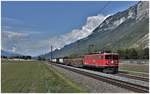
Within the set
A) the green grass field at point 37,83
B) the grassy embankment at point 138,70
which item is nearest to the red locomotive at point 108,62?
the grassy embankment at point 138,70

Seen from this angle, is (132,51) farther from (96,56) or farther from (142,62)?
(96,56)

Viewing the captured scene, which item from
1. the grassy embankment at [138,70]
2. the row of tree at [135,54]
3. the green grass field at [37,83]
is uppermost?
the row of tree at [135,54]

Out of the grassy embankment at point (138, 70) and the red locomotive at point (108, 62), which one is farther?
the red locomotive at point (108, 62)

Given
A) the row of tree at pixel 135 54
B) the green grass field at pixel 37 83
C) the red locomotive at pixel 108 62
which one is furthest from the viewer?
the row of tree at pixel 135 54

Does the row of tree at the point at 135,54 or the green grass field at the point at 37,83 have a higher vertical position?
the row of tree at the point at 135,54

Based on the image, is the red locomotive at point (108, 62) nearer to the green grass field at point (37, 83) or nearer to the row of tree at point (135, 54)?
the green grass field at point (37, 83)

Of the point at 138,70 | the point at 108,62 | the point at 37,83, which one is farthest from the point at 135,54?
the point at 37,83

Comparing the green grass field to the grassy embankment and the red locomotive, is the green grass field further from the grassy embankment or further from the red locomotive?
the grassy embankment

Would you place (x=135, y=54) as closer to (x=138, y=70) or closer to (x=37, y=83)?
(x=138, y=70)

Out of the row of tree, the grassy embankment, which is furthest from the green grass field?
the row of tree

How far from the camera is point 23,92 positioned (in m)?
26.2

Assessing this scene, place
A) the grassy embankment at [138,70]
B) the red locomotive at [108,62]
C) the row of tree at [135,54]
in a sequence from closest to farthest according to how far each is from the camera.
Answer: the grassy embankment at [138,70]
the red locomotive at [108,62]
the row of tree at [135,54]

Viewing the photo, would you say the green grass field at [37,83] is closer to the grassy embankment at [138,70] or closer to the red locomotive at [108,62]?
the red locomotive at [108,62]

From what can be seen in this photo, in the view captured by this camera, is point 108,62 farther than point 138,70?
No
